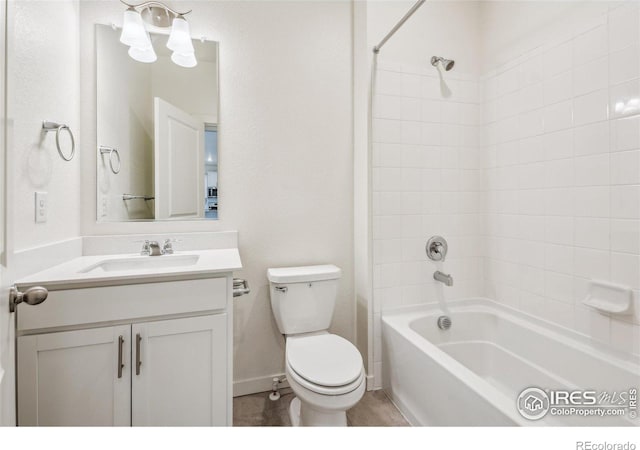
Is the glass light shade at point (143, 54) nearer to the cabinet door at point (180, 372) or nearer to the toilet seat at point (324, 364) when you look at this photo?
the cabinet door at point (180, 372)

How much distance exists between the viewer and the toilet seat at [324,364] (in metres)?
1.17

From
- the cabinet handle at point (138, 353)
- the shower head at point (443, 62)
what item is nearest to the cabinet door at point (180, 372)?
the cabinet handle at point (138, 353)

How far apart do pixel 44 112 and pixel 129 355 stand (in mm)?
978

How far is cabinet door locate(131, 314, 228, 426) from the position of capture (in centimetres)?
109

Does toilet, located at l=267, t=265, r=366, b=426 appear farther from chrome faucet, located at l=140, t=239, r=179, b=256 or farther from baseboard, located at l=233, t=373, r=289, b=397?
chrome faucet, located at l=140, t=239, r=179, b=256

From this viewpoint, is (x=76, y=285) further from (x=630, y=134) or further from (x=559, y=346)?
(x=630, y=134)

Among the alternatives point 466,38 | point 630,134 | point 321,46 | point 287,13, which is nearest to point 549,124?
point 630,134

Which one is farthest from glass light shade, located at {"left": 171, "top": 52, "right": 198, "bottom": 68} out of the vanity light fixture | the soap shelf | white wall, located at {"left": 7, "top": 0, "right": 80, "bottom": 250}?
the soap shelf

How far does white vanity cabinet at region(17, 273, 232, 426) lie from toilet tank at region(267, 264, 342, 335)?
1.34 ft

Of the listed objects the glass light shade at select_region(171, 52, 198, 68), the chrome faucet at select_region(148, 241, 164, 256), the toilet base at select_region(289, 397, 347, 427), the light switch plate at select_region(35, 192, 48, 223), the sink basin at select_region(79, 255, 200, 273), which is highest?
the glass light shade at select_region(171, 52, 198, 68)

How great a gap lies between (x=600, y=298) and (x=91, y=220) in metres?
2.38

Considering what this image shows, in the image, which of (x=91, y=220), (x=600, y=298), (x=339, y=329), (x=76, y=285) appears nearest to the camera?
(x=76, y=285)

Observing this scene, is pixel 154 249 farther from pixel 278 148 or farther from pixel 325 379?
pixel 325 379
